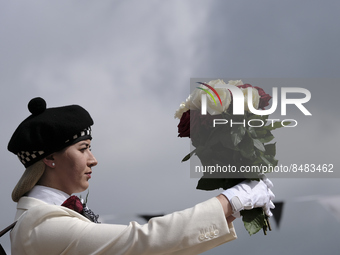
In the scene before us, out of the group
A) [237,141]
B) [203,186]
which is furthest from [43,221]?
[237,141]

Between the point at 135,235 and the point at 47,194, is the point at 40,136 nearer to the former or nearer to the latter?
the point at 47,194

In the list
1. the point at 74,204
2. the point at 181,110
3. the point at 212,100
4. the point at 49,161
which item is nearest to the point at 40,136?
the point at 49,161

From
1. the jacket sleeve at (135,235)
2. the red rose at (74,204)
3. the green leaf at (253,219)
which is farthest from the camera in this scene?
the red rose at (74,204)

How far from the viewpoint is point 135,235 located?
12.0 ft

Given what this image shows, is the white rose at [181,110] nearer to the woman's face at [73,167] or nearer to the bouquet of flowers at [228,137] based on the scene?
the bouquet of flowers at [228,137]

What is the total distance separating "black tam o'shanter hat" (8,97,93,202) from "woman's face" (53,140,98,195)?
2.4 inches

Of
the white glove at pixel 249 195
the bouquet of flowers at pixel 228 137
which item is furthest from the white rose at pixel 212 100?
the white glove at pixel 249 195

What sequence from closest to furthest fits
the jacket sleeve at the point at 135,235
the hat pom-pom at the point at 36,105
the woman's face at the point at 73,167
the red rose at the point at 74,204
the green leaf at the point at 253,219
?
1. the jacket sleeve at the point at 135,235
2. the green leaf at the point at 253,219
3. the red rose at the point at 74,204
4. the woman's face at the point at 73,167
5. the hat pom-pom at the point at 36,105

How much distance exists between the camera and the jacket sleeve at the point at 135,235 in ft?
11.9

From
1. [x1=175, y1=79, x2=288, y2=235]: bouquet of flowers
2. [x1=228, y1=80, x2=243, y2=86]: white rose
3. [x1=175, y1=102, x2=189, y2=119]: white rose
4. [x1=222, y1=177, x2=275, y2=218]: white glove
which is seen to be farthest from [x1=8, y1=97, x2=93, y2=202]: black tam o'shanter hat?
[x1=222, y1=177, x2=275, y2=218]: white glove

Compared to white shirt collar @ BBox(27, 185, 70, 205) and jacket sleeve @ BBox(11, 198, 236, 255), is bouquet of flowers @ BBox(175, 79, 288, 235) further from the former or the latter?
white shirt collar @ BBox(27, 185, 70, 205)

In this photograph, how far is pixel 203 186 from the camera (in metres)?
4.32

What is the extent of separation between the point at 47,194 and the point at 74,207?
0.81 ft

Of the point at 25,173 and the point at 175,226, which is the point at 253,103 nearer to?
the point at 175,226
